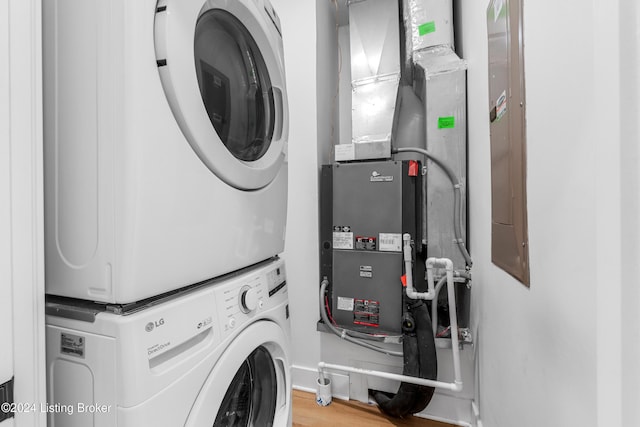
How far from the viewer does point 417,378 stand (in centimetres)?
136

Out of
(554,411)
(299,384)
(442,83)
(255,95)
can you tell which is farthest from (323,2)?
(299,384)

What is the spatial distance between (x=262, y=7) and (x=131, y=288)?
0.78 meters

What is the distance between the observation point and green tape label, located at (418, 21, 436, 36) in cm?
149

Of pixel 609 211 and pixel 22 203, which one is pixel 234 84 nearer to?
pixel 22 203

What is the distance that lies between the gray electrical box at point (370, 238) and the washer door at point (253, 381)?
73 centimetres

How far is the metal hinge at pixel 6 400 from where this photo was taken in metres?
0.41

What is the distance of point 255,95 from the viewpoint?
80 centimetres

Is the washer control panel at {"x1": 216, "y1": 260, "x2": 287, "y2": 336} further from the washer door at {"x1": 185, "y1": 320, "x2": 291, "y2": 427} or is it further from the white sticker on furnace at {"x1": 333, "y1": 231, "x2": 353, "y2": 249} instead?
the white sticker on furnace at {"x1": 333, "y1": 231, "x2": 353, "y2": 249}

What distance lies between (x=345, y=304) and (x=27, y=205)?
1.37 metres

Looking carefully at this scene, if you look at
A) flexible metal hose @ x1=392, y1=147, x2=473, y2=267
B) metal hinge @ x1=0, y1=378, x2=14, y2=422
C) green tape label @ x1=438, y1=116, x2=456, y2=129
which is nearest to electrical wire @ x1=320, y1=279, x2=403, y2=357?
flexible metal hose @ x1=392, y1=147, x2=473, y2=267

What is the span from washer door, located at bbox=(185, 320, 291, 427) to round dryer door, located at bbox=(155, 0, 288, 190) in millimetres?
379

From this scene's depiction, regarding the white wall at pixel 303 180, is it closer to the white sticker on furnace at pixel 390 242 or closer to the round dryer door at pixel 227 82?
the white sticker on furnace at pixel 390 242

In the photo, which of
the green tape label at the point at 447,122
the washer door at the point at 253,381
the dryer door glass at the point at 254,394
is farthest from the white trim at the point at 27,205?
the green tape label at the point at 447,122

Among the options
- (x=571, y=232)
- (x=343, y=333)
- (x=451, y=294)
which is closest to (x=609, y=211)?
(x=571, y=232)
